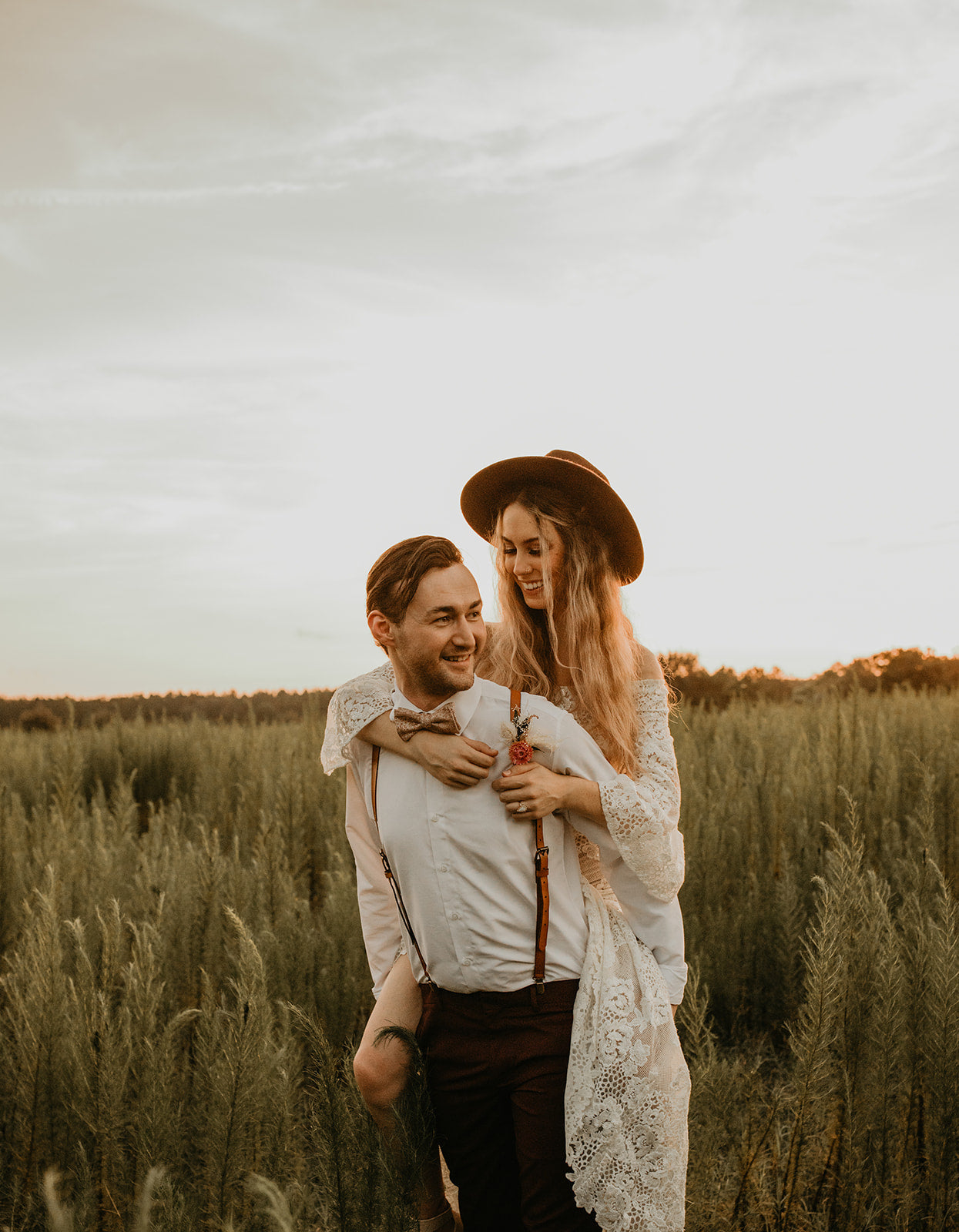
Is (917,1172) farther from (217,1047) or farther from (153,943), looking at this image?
(153,943)

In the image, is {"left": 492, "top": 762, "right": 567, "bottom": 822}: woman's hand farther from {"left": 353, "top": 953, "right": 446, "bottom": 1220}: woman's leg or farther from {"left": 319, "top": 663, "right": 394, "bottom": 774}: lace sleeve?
{"left": 353, "top": 953, "right": 446, "bottom": 1220}: woman's leg

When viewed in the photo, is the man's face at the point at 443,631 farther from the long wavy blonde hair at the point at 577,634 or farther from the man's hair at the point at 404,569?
the long wavy blonde hair at the point at 577,634

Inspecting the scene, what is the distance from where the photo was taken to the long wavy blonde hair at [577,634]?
2301 mm

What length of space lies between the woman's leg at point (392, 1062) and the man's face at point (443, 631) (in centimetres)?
69

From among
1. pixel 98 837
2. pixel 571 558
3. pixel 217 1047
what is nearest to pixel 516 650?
pixel 571 558

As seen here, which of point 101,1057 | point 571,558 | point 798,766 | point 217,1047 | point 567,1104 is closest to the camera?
point 567,1104

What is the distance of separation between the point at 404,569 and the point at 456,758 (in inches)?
16.1

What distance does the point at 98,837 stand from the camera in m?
5.37

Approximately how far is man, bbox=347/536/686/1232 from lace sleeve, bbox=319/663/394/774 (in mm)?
90

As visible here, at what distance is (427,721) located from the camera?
1973 mm

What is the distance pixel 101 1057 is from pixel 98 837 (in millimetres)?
2832

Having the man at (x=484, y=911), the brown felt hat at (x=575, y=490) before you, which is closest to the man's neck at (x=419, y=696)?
the man at (x=484, y=911)

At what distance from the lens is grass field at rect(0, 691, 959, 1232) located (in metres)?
2.60

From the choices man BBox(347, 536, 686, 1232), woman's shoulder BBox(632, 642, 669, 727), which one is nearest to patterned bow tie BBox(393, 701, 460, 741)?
man BBox(347, 536, 686, 1232)
